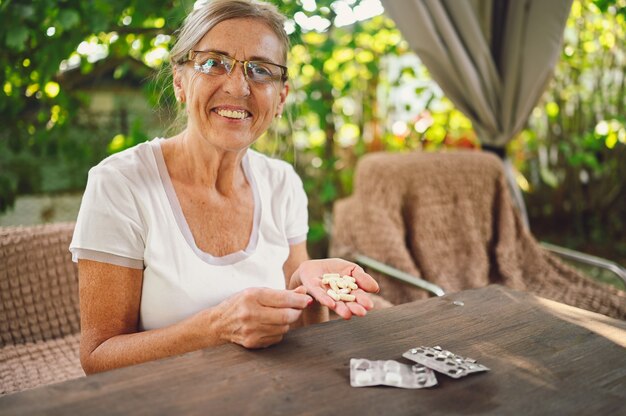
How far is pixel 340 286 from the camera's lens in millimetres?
1433

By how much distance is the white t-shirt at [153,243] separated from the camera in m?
1.47

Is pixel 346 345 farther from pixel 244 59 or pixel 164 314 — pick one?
pixel 244 59

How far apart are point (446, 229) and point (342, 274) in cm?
184

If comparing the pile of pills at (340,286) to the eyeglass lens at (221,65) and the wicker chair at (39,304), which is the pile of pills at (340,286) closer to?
the eyeglass lens at (221,65)

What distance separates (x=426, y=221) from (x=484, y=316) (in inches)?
64.0

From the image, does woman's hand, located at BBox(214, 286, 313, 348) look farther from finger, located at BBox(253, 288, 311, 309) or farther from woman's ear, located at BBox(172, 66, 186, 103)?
woman's ear, located at BBox(172, 66, 186, 103)

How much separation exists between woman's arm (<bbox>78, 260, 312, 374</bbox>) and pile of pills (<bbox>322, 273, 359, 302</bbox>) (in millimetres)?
93

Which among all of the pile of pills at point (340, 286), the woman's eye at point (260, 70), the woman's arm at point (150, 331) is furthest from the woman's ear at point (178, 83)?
the pile of pills at point (340, 286)

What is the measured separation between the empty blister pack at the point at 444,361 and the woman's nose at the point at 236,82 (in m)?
0.87

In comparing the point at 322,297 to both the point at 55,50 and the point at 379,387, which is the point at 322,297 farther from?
the point at 55,50

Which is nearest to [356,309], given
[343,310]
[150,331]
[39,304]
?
[343,310]

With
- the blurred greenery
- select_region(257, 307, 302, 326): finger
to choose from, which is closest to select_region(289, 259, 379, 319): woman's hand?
select_region(257, 307, 302, 326): finger

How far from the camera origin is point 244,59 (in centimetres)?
168

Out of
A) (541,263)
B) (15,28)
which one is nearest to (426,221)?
(541,263)
